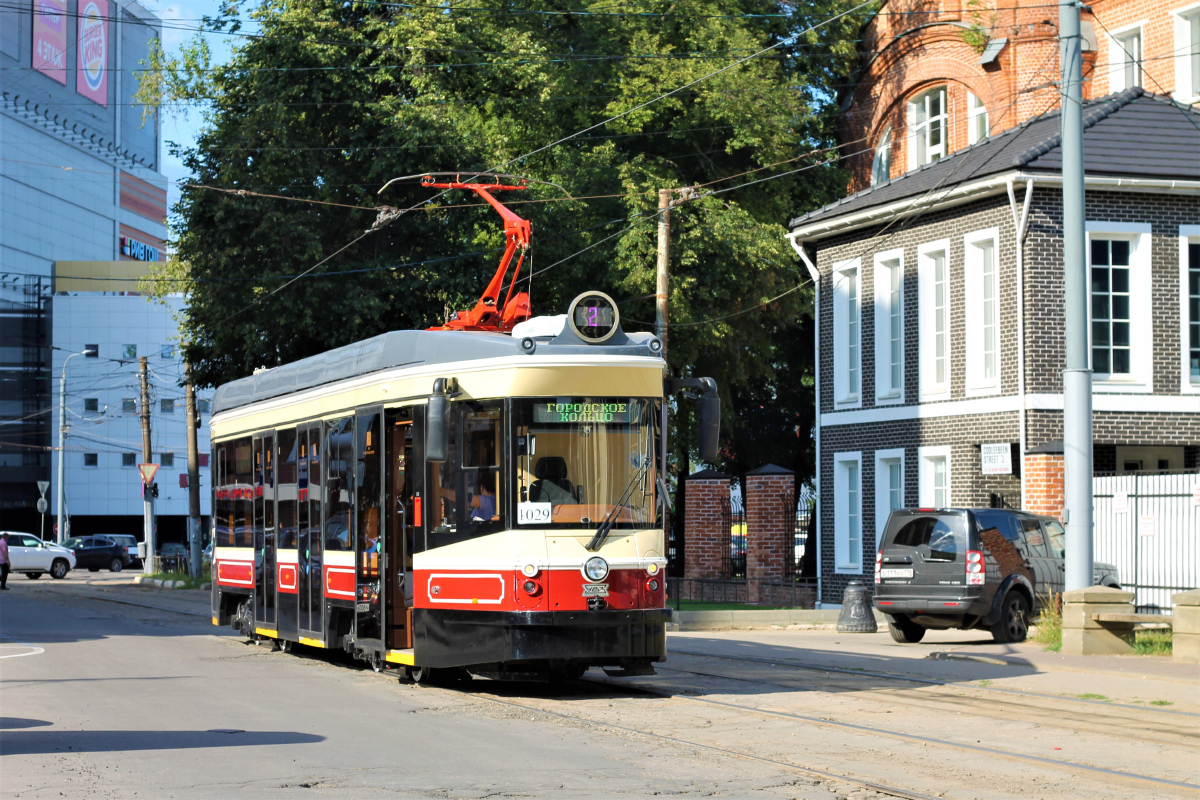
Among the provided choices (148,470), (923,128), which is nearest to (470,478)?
(923,128)

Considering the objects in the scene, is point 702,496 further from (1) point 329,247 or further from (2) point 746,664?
(2) point 746,664

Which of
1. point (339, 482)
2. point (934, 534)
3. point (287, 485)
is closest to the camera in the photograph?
point (339, 482)

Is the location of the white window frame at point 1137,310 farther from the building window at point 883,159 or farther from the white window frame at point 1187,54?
the building window at point 883,159

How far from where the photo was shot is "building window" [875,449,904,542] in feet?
96.8

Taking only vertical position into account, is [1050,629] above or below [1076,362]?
below

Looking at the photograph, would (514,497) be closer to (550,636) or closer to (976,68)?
(550,636)

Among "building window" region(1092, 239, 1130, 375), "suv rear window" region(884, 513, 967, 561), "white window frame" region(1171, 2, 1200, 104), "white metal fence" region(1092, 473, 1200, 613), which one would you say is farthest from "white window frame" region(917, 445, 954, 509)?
"white window frame" region(1171, 2, 1200, 104)

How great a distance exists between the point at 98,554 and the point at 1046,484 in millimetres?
46928

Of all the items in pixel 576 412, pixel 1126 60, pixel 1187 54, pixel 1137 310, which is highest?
pixel 1126 60

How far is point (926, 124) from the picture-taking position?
42.4 metres

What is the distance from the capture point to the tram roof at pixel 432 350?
45.5 ft

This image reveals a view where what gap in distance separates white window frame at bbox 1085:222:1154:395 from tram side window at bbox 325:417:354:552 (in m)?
15.1

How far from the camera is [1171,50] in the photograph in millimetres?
37188

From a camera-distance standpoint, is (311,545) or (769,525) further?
(769,525)
